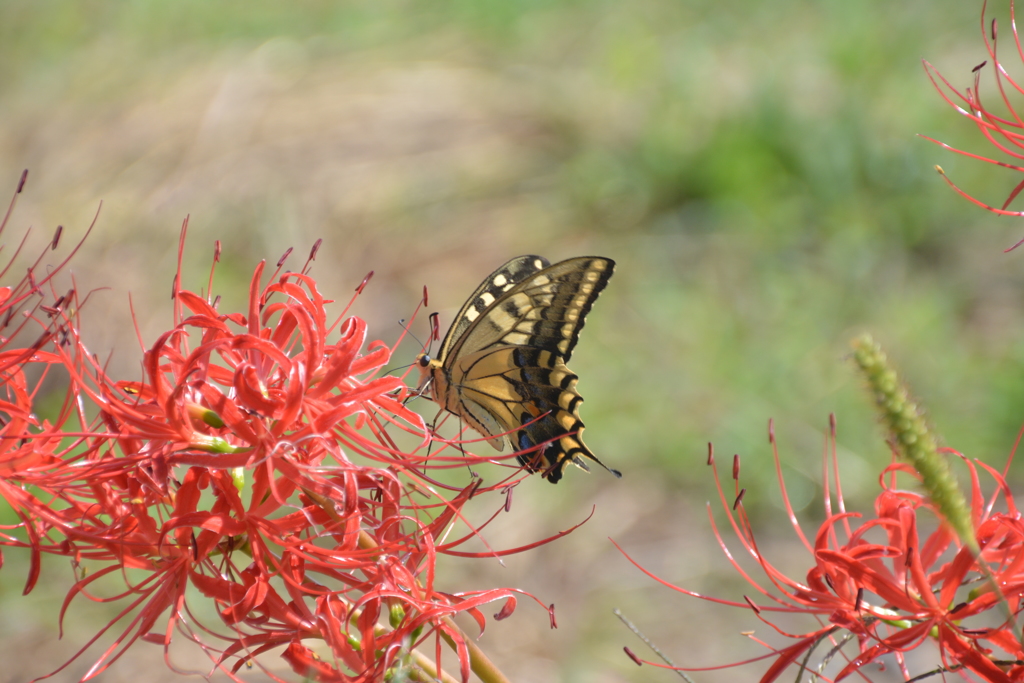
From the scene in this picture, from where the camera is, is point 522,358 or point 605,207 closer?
point 522,358

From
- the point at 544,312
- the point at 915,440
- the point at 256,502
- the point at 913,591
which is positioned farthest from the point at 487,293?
the point at 915,440

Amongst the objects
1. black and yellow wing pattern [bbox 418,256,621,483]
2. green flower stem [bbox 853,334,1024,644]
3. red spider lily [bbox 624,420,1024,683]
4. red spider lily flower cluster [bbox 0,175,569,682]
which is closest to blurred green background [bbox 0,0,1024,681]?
black and yellow wing pattern [bbox 418,256,621,483]

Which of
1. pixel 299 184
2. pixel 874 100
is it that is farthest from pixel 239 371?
pixel 874 100

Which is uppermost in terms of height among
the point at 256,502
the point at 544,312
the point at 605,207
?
the point at 605,207

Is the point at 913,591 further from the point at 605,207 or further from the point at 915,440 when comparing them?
the point at 605,207

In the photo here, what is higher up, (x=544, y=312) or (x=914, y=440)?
(x=544, y=312)

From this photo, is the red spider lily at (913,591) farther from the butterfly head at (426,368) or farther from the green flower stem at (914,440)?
the butterfly head at (426,368)
